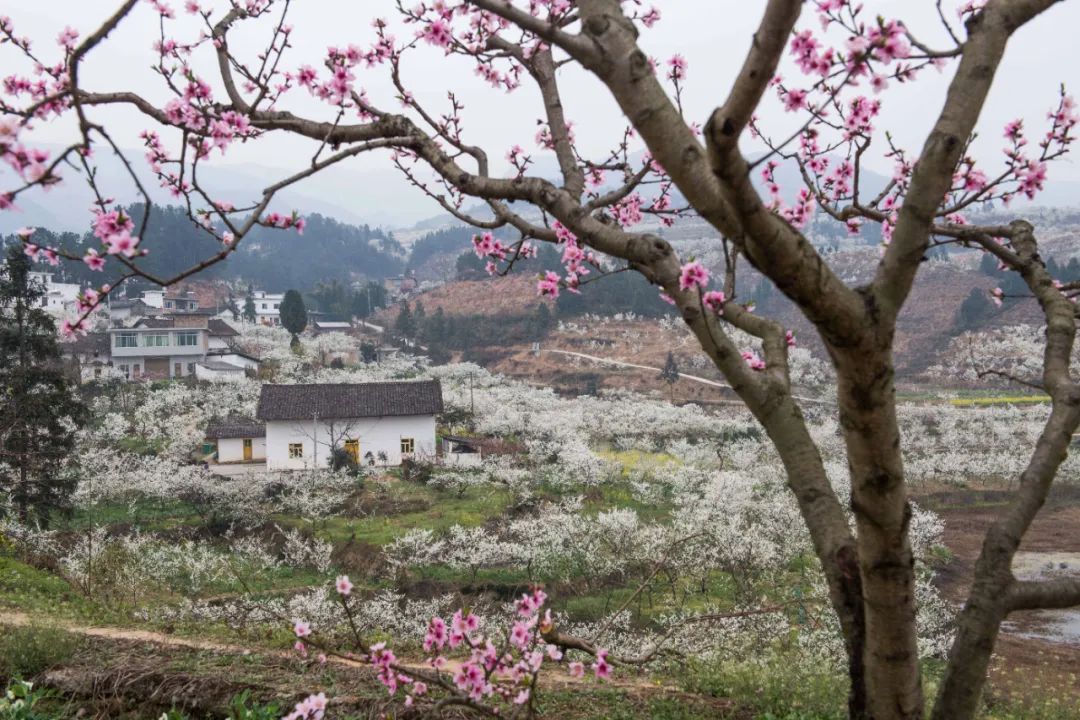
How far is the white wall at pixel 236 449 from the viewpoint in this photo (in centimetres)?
2723

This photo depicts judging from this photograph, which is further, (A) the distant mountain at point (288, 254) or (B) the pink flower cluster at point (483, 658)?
(A) the distant mountain at point (288, 254)

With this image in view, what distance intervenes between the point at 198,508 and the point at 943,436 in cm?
3007

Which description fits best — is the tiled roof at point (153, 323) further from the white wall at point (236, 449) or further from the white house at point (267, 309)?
the white house at point (267, 309)

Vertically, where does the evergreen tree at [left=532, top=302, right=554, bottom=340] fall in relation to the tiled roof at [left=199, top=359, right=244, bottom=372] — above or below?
above

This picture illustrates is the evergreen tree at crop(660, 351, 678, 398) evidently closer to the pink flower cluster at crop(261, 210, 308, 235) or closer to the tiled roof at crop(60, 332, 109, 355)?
the tiled roof at crop(60, 332, 109, 355)

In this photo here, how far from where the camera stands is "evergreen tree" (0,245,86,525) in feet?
51.7

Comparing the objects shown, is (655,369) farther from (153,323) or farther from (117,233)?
(117,233)

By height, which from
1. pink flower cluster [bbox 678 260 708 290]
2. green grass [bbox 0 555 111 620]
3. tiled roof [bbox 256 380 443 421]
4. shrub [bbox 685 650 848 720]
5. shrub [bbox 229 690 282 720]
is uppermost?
pink flower cluster [bbox 678 260 708 290]

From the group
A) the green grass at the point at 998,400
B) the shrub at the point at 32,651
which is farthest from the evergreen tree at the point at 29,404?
the green grass at the point at 998,400

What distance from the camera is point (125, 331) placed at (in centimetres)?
4069

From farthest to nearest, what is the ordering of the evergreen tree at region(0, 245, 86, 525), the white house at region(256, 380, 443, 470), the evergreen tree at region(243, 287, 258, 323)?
the evergreen tree at region(243, 287, 258, 323) → the white house at region(256, 380, 443, 470) → the evergreen tree at region(0, 245, 86, 525)

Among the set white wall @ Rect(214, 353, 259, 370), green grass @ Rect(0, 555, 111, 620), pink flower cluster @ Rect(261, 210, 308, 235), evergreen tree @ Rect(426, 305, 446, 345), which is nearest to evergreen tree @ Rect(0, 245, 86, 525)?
green grass @ Rect(0, 555, 111, 620)

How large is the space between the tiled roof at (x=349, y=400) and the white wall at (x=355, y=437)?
321 mm

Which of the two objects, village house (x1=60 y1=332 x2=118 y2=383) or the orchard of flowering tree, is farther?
village house (x1=60 y1=332 x2=118 y2=383)
